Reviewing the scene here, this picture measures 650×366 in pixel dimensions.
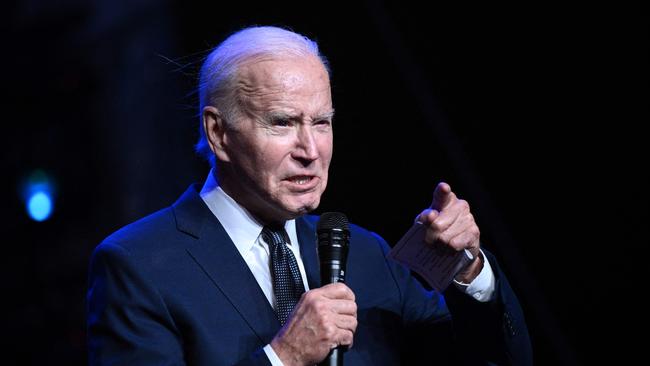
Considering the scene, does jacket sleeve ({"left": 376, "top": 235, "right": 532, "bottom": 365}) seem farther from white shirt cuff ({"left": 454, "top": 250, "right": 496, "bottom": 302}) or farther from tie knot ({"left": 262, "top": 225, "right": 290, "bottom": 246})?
tie knot ({"left": 262, "top": 225, "right": 290, "bottom": 246})

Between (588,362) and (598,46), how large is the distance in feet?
3.96

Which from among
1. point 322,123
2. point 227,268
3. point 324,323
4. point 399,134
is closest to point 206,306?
point 227,268

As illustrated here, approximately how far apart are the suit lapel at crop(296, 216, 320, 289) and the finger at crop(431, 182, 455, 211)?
401 mm

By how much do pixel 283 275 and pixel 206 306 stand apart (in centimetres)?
23

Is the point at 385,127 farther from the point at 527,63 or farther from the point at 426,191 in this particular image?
the point at 527,63

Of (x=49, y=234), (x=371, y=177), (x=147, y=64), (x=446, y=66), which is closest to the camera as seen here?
(x=446, y=66)

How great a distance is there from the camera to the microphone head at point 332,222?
1.77m

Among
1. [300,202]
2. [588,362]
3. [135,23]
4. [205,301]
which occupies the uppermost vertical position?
[135,23]

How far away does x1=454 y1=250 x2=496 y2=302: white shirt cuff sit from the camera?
2068mm

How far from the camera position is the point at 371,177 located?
3273 mm

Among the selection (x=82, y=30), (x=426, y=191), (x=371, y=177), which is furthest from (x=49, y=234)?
(x=426, y=191)

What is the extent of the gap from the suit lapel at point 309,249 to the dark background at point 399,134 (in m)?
0.81

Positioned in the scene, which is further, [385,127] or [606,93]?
[385,127]

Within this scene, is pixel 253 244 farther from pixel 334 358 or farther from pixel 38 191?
pixel 38 191
